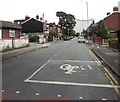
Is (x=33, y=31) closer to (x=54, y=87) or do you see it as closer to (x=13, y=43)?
(x=13, y=43)

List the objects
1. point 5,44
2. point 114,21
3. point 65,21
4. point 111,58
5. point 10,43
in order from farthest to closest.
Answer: point 65,21, point 114,21, point 10,43, point 5,44, point 111,58

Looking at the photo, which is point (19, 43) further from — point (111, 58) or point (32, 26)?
point (32, 26)

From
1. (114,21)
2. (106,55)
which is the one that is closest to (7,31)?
(106,55)

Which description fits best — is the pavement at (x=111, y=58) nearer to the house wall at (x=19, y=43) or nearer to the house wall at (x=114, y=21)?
the house wall at (x=19, y=43)

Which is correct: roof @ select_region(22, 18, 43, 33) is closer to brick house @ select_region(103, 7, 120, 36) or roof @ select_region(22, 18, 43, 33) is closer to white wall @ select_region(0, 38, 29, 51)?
brick house @ select_region(103, 7, 120, 36)

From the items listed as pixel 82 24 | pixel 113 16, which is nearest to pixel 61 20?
pixel 113 16

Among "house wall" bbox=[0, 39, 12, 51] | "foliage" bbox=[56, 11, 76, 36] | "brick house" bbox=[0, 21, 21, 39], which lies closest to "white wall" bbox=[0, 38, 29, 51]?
"house wall" bbox=[0, 39, 12, 51]

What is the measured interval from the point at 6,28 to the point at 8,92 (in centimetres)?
3046

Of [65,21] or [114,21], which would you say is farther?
[65,21]

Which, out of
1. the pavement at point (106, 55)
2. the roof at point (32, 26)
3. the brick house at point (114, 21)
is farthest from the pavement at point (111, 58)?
the roof at point (32, 26)

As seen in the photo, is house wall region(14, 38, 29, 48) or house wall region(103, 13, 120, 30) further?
house wall region(103, 13, 120, 30)

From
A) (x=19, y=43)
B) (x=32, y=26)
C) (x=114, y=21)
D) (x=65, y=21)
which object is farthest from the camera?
(x=65, y=21)

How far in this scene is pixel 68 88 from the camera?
7641 millimetres

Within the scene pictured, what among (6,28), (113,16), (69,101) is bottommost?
(69,101)
